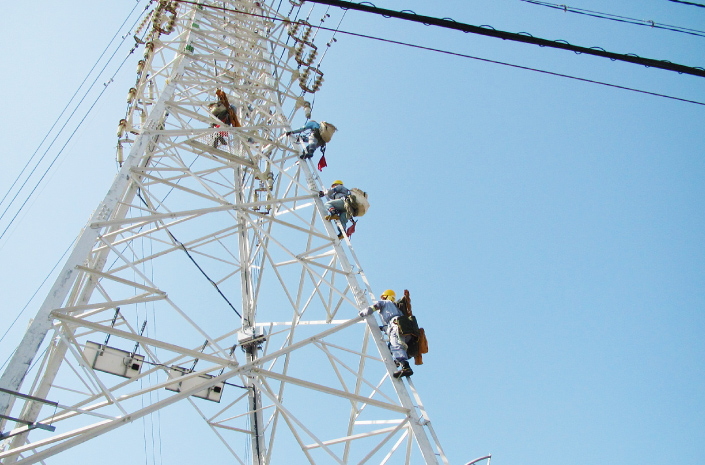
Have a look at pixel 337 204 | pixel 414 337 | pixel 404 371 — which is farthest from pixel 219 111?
pixel 404 371

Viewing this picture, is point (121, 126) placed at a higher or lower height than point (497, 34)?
higher

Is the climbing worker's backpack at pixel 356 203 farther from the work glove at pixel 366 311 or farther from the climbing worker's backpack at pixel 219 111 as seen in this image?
the climbing worker's backpack at pixel 219 111

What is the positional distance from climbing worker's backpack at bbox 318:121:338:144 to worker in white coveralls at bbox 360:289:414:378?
12.6 ft

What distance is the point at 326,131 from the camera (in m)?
9.68

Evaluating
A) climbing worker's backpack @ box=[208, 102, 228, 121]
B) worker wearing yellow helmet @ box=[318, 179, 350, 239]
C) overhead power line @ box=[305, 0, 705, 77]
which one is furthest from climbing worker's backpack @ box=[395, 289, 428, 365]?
climbing worker's backpack @ box=[208, 102, 228, 121]

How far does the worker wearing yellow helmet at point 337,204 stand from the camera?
26.9 ft

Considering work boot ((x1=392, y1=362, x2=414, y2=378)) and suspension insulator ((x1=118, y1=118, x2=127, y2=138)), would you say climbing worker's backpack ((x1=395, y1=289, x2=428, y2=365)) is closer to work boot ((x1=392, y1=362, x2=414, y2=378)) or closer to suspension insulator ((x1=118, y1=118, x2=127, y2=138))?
work boot ((x1=392, y1=362, x2=414, y2=378))

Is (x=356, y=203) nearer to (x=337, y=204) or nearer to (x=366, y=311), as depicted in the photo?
(x=337, y=204)

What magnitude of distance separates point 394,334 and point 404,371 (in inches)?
21.6

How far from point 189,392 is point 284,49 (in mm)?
8681

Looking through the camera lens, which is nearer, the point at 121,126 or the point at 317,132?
the point at 121,126

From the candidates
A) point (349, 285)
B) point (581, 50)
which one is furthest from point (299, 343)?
point (581, 50)

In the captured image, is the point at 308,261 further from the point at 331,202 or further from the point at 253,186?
the point at 253,186

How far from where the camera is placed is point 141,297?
6406 millimetres
